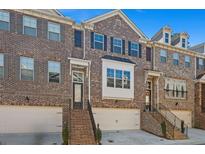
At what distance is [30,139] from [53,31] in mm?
7336

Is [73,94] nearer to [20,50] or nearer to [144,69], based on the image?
[20,50]

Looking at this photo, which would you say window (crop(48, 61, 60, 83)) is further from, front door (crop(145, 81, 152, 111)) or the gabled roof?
front door (crop(145, 81, 152, 111))

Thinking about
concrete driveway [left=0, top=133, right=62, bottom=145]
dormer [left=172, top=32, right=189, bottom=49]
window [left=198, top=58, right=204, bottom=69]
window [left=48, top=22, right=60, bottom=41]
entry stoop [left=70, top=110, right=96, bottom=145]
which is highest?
dormer [left=172, top=32, right=189, bottom=49]

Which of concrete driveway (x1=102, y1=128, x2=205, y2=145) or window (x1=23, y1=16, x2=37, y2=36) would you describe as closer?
concrete driveway (x1=102, y1=128, x2=205, y2=145)

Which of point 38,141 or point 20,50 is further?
point 20,50

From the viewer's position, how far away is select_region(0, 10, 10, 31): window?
17.1 m

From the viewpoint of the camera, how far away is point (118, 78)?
21875 millimetres

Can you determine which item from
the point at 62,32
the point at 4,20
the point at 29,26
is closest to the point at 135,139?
the point at 62,32

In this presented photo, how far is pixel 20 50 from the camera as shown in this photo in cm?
1764

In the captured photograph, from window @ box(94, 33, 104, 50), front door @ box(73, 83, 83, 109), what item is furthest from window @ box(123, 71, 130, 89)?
front door @ box(73, 83, 83, 109)

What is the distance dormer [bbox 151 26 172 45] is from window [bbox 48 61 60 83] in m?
10.9
